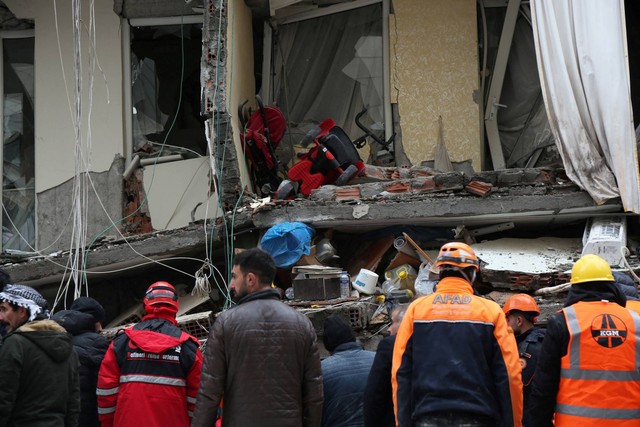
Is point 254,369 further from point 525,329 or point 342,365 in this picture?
point 525,329

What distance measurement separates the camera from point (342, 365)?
6441mm

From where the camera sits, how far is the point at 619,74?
367 inches

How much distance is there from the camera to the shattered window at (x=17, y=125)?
1262cm

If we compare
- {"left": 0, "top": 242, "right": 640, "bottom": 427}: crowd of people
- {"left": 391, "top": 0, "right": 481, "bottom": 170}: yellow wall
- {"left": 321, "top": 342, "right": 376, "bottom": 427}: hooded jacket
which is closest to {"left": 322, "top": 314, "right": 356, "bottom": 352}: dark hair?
{"left": 0, "top": 242, "right": 640, "bottom": 427}: crowd of people

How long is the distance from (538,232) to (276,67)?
4119mm

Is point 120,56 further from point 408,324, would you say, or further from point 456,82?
point 408,324

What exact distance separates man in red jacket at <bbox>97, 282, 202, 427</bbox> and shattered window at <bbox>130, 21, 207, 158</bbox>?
6.07 m

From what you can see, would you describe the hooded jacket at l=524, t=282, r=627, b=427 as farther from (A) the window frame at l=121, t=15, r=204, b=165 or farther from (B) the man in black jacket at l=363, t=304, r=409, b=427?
(A) the window frame at l=121, t=15, r=204, b=165

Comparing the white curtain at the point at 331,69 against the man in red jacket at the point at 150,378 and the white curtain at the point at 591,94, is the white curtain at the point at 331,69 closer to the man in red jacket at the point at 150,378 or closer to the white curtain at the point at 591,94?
the white curtain at the point at 591,94

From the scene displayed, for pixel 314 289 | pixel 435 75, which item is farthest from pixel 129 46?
pixel 314 289

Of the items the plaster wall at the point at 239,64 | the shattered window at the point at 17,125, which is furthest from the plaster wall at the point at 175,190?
the shattered window at the point at 17,125

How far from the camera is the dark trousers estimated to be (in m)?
5.05

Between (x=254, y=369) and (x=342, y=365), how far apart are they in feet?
3.21

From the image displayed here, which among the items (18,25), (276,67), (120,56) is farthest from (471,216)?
(18,25)
